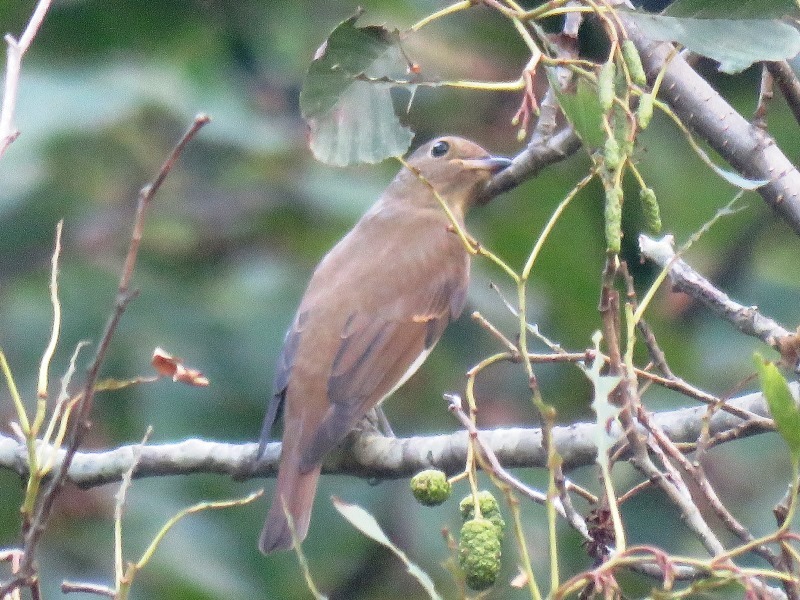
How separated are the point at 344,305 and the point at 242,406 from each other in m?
0.64

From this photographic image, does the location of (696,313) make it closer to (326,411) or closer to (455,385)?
(455,385)

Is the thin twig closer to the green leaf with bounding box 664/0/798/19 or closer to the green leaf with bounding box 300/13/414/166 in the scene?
the green leaf with bounding box 664/0/798/19

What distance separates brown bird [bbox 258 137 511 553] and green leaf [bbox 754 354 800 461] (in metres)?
2.84

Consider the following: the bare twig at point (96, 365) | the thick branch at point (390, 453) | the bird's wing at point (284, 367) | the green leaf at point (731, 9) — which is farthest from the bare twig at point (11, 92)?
the bird's wing at point (284, 367)

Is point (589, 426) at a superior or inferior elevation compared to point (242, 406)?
superior

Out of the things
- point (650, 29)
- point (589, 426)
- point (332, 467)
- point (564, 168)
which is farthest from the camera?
point (564, 168)

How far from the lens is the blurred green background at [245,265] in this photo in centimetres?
564

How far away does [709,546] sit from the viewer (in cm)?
211

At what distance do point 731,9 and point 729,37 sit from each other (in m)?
0.08

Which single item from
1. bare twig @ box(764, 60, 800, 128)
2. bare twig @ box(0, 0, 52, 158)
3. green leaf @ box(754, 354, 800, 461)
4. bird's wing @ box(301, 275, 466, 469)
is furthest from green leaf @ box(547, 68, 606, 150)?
bird's wing @ box(301, 275, 466, 469)

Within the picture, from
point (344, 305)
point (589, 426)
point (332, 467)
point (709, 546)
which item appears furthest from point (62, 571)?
point (709, 546)

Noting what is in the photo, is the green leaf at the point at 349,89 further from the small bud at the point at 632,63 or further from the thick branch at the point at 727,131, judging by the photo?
the small bud at the point at 632,63

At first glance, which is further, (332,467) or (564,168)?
(564,168)

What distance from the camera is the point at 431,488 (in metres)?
2.85
